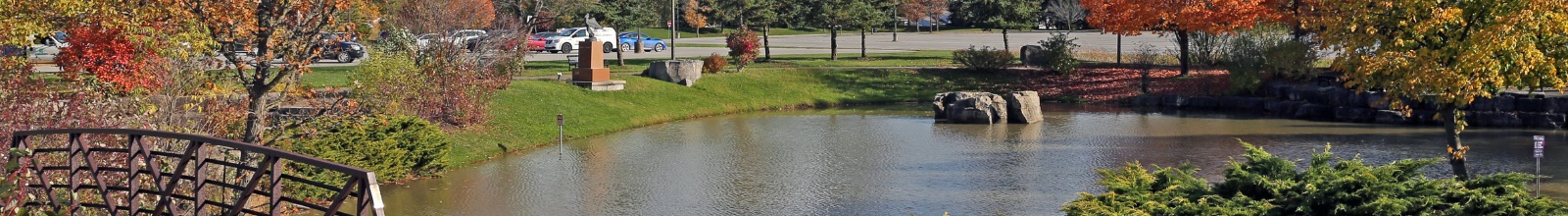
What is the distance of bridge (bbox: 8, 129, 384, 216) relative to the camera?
770 cm

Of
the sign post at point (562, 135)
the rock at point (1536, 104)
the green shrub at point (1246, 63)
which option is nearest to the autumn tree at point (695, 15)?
the green shrub at point (1246, 63)

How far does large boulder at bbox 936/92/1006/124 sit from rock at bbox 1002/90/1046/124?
187 mm

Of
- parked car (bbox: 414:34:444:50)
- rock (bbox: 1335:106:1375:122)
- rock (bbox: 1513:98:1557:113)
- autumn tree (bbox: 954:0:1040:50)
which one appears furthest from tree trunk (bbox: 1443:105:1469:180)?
autumn tree (bbox: 954:0:1040:50)

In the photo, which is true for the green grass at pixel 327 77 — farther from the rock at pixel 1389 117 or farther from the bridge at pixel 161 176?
the rock at pixel 1389 117

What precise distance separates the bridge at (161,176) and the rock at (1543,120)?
22.6m

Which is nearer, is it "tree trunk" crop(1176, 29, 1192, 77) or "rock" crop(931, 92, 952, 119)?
"rock" crop(931, 92, 952, 119)

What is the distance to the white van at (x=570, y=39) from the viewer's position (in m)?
53.0

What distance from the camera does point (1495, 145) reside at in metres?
25.5

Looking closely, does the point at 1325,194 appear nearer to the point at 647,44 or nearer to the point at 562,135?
the point at 562,135

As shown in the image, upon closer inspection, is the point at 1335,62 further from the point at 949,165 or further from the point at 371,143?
the point at 371,143

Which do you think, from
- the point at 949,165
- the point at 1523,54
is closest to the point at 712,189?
the point at 949,165

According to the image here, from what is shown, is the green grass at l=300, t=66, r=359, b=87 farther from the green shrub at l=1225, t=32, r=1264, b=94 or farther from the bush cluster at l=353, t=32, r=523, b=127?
the green shrub at l=1225, t=32, r=1264, b=94

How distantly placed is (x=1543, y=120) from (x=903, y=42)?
120 ft

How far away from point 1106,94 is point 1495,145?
1355 cm
